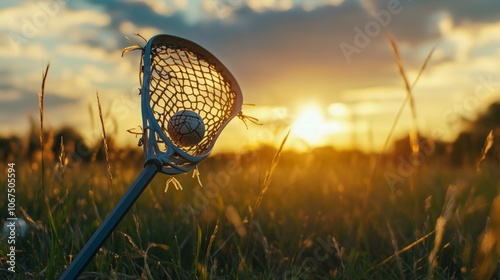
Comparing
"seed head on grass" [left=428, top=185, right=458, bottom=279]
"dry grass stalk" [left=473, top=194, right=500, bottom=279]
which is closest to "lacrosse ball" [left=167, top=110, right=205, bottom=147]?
"seed head on grass" [left=428, top=185, right=458, bottom=279]

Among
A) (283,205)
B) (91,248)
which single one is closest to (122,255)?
(91,248)

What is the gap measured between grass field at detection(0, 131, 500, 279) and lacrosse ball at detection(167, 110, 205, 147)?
0.42 metres

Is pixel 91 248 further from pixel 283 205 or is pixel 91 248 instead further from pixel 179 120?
pixel 283 205

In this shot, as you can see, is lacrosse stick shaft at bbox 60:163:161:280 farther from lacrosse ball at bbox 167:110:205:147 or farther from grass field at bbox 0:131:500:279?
grass field at bbox 0:131:500:279

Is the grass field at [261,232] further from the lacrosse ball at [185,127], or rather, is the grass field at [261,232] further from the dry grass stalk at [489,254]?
the lacrosse ball at [185,127]

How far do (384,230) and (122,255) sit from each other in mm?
1757

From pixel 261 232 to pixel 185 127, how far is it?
0.82 metres

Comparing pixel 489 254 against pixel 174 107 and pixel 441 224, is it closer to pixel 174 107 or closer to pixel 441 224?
pixel 441 224

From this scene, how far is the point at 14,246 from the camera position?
294 cm

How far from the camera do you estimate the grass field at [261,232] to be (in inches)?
97.7

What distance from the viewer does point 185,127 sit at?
2100mm

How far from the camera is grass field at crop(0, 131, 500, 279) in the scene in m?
2.48

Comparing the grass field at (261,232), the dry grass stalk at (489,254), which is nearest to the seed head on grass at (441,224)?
the grass field at (261,232)

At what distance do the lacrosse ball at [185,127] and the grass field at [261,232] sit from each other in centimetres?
42
